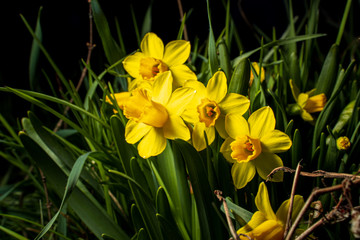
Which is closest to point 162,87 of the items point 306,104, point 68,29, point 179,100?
point 179,100

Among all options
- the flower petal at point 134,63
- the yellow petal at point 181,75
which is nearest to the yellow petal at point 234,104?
the yellow petal at point 181,75

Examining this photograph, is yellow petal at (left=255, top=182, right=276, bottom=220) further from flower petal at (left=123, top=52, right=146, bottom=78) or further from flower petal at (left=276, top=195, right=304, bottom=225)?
flower petal at (left=123, top=52, right=146, bottom=78)

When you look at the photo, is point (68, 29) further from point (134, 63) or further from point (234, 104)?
point (234, 104)

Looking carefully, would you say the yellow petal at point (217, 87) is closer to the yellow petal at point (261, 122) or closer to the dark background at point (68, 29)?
the yellow petal at point (261, 122)

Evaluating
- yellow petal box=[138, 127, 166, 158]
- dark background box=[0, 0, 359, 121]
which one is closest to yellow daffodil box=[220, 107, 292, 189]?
yellow petal box=[138, 127, 166, 158]

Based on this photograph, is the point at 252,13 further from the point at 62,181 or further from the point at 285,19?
the point at 62,181

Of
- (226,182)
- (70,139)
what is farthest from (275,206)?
(70,139)
